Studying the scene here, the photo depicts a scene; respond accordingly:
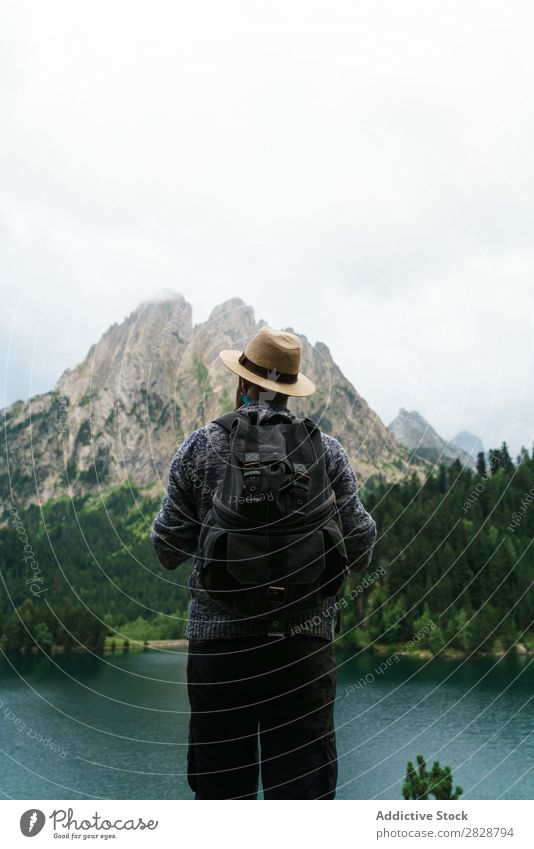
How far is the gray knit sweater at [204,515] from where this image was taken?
4.02 m

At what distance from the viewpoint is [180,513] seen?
14.0 ft

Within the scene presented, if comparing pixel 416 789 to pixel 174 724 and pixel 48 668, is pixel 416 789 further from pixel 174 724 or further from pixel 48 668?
pixel 48 668

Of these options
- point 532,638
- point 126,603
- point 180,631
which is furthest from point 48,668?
point 532,638

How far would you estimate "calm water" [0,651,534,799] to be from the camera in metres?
→ 54.2

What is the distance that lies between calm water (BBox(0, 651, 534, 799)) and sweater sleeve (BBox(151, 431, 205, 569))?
122 ft

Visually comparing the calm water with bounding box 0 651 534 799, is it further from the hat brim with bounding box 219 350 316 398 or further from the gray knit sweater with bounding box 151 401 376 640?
the hat brim with bounding box 219 350 316 398

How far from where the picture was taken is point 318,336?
743 cm

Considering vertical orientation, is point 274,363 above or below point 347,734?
below

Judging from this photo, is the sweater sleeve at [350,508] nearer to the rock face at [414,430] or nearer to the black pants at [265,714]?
the black pants at [265,714]

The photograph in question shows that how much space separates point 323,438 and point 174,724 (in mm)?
83141

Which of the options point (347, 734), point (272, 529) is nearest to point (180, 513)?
point (272, 529)

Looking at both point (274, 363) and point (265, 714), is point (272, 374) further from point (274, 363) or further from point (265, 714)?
point (265, 714)

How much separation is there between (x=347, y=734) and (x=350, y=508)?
69533 millimetres
